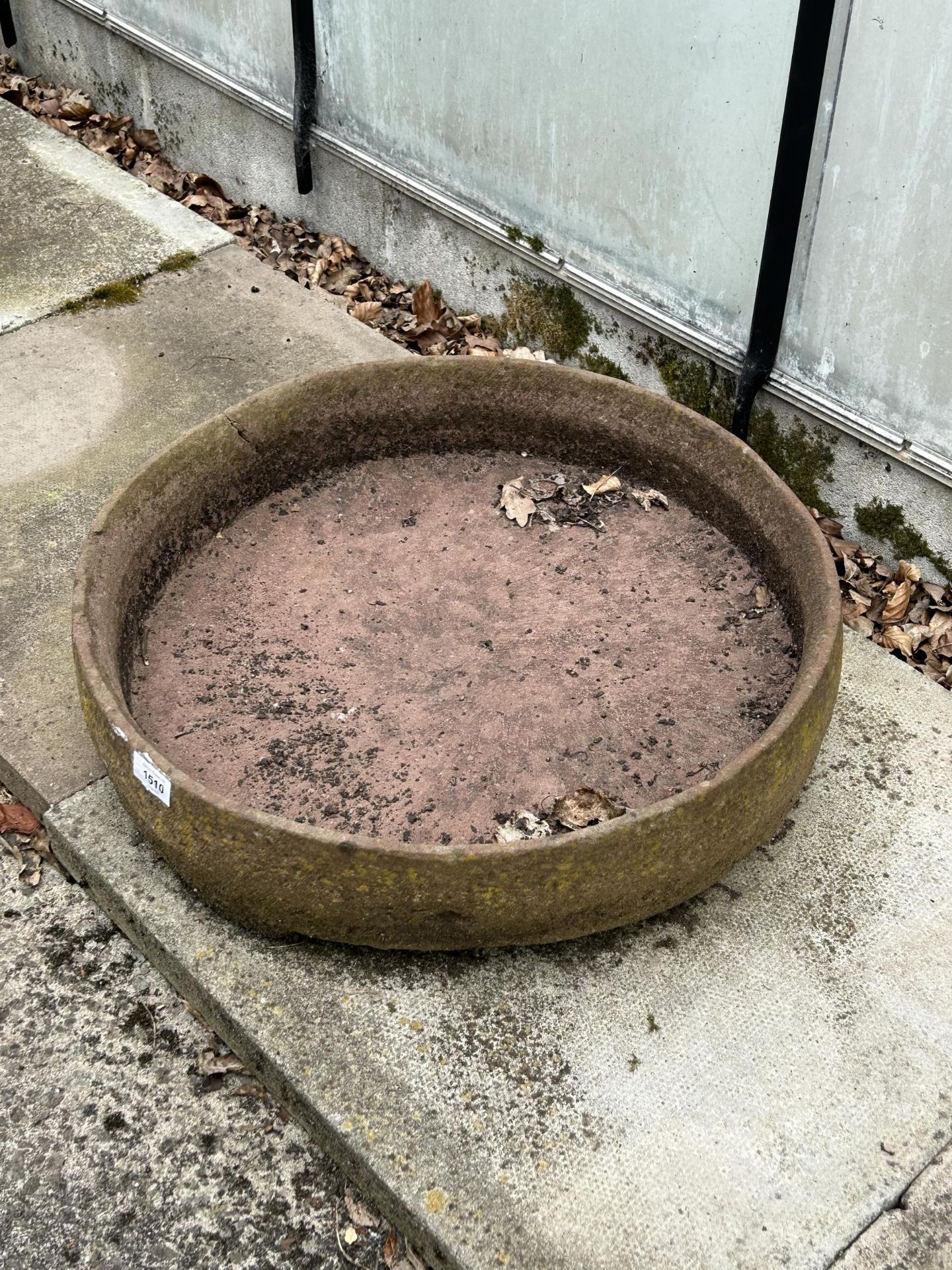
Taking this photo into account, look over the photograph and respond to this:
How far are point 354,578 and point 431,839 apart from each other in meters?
0.84

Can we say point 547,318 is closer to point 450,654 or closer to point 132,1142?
point 450,654

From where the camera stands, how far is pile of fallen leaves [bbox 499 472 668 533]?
335 cm

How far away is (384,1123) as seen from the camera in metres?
2.29

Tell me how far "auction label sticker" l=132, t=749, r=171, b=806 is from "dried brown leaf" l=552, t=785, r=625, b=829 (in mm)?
773

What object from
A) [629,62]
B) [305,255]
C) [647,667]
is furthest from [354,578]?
[305,255]

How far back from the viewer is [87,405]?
3867 mm

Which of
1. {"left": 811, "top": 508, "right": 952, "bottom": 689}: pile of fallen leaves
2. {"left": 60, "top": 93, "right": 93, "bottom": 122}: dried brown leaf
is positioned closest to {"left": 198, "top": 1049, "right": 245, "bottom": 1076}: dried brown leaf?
{"left": 811, "top": 508, "right": 952, "bottom": 689}: pile of fallen leaves

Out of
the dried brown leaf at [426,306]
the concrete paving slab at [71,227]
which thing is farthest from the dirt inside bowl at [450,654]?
the concrete paving slab at [71,227]

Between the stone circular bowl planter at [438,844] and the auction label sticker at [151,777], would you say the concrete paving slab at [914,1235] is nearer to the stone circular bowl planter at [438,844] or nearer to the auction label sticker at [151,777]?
the stone circular bowl planter at [438,844]

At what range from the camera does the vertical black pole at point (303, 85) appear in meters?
4.39

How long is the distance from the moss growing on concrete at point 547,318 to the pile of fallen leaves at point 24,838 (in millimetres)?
2207

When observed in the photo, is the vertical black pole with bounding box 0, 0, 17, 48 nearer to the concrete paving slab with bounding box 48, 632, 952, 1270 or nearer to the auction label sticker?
the concrete paving slab with bounding box 48, 632, 952, 1270

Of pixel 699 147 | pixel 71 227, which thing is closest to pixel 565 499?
pixel 699 147

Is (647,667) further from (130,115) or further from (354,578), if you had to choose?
(130,115)
